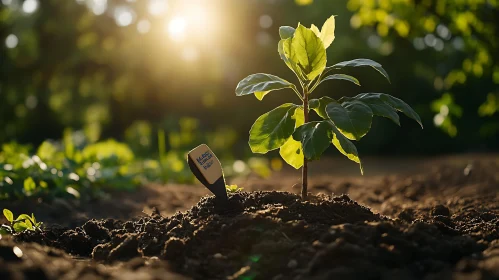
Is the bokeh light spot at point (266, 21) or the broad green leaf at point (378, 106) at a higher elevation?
the bokeh light spot at point (266, 21)

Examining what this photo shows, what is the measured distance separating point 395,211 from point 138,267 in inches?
95.3

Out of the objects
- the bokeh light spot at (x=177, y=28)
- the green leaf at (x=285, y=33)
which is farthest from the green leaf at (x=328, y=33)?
the bokeh light spot at (x=177, y=28)

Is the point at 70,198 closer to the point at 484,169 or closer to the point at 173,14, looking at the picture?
the point at 484,169

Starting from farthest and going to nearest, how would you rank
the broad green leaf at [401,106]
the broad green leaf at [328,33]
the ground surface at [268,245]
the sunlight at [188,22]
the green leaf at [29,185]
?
the sunlight at [188,22] < the green leaf at [29,185] < the broad green leaf at [328,33] < the broad green leaf at [401,106] < the ground surface at [268,245]

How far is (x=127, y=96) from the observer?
14461 mm

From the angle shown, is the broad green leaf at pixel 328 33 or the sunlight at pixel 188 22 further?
the sunlight at pixel 188 22

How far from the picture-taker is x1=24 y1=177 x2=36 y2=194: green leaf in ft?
14.5

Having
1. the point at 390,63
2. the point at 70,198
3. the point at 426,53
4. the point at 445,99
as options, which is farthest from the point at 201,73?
the point at 70,198

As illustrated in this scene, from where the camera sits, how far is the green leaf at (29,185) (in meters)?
4.42

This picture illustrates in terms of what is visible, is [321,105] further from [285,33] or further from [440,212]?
[440,212]

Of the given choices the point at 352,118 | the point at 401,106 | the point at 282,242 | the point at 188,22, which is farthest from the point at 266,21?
the point at 282,242

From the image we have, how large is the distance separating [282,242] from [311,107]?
82 centimetres

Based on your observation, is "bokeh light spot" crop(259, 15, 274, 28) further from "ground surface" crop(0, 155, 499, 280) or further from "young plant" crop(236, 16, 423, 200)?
"young plant" crop(236, 16, 423, 200)

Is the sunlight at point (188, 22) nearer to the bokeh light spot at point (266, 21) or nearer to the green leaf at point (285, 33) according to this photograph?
the bokeh light spot at point (266, 21)
